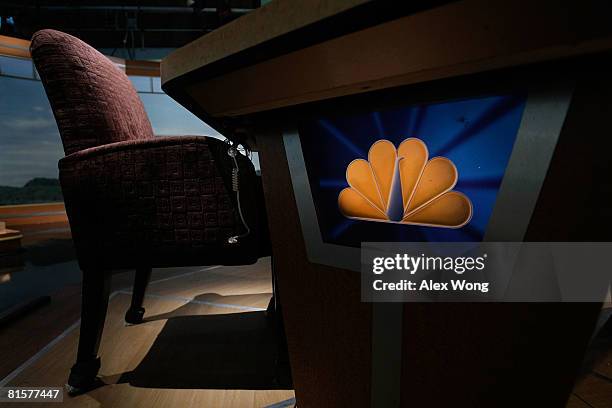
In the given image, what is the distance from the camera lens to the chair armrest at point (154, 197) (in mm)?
764

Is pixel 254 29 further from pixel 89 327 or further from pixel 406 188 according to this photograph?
pixel 89 327

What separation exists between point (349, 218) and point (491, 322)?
0.71 ft

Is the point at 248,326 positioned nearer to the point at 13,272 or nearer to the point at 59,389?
the point at 59,389

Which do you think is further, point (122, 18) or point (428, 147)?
point (122, 18)

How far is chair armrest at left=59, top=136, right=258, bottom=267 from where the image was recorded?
76cm

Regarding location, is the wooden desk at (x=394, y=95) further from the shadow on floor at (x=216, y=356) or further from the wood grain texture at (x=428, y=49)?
the shadow on floor at (x=216, y=356)

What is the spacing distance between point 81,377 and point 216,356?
1.12ft

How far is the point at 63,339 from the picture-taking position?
48.1 inches

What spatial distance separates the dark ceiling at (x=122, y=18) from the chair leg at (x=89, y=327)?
6.42 meters

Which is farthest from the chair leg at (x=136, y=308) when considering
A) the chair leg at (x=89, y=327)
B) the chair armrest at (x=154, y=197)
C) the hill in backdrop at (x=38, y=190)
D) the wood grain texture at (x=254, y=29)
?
the hill in backdrop at (x=38, y=190)

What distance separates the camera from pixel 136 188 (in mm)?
795

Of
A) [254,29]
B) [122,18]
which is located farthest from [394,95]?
[122,18]

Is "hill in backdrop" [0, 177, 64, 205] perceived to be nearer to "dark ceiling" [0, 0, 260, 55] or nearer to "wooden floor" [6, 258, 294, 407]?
"dark ceiling" [0, 0, 260, 55]

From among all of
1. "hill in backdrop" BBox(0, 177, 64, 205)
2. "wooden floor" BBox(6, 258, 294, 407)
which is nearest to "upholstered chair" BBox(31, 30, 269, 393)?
"wooden floor" BBox(6, 258, 294, 407)
